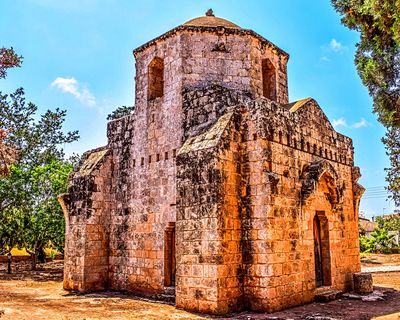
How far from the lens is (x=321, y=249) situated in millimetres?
10391

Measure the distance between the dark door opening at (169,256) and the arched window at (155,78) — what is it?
12.8ft

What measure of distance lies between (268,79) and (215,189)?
5434mm

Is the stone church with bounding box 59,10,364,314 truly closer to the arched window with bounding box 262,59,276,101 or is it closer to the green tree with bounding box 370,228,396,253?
the arched window with bounding box 262,59,276,101

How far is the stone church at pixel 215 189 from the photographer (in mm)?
7926

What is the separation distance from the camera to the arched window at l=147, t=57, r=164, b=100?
11406 mm

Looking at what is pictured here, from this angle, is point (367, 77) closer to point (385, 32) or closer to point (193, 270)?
point (385, 32)

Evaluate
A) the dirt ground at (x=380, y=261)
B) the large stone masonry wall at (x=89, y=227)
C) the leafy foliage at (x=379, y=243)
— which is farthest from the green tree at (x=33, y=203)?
the leafy foliage at (x=379, y=243)

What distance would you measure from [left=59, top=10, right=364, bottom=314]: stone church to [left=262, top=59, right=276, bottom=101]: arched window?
61 mm

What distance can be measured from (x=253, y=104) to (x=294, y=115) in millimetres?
1591

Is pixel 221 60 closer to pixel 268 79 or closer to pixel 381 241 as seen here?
pixel 268 79

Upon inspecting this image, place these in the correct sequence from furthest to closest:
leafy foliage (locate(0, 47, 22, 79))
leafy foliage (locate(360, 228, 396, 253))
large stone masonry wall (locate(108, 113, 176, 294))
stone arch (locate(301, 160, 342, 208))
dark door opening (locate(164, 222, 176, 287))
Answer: leafy foliage (locate(360, 228, 396, 253)), large stone masonry wall (locate(108, 113, 176, 294)), dark door opening (locate(164, 222, 176, 287)), stone arch (locate(301, 160, 342, 208)), leafy foliage (locate(0, 47, 22, 79))

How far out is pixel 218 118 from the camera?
29.9 feet

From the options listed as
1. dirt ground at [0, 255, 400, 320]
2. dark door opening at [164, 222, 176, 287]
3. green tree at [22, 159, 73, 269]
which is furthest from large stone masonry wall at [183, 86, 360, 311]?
green tree at [22, 159, 73, 269]

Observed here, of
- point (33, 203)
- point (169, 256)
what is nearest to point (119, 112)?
point (33, 203)
